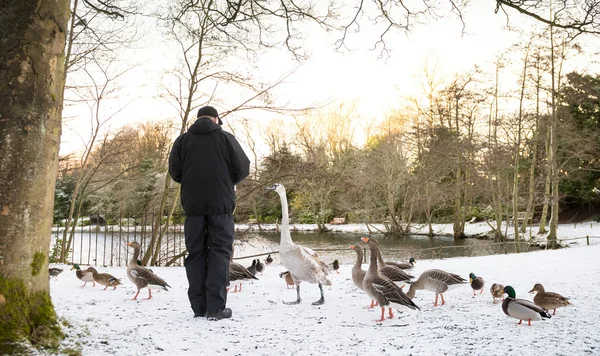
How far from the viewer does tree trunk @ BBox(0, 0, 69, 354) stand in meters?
3.04

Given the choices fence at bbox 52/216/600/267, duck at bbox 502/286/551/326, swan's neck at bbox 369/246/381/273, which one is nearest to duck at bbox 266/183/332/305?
swan's neck at bbox 369/246/381/273

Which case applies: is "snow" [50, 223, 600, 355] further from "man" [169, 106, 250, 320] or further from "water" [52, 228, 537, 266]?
"water" [52, 228, 537, 266]

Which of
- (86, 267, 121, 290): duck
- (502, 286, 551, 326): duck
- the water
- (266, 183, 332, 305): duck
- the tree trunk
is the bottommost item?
the water

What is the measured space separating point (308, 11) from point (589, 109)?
130ft

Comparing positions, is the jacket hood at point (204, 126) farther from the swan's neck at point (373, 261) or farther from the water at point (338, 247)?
the water at point (338, 247)

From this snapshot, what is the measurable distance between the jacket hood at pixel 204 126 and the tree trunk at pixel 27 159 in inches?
59.6

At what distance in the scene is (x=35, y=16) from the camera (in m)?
3.29

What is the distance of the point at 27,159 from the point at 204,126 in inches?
73.8

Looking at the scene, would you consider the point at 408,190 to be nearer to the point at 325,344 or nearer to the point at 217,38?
the point at 217,38

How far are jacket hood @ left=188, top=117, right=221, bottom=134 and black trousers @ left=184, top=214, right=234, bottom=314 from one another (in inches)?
36.7

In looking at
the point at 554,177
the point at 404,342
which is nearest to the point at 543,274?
the point at 404,342

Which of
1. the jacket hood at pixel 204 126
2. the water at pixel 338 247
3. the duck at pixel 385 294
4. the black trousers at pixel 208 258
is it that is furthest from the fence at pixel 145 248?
the duck at pixel 385 294

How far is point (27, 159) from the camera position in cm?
313

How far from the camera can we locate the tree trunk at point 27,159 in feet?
9.97
